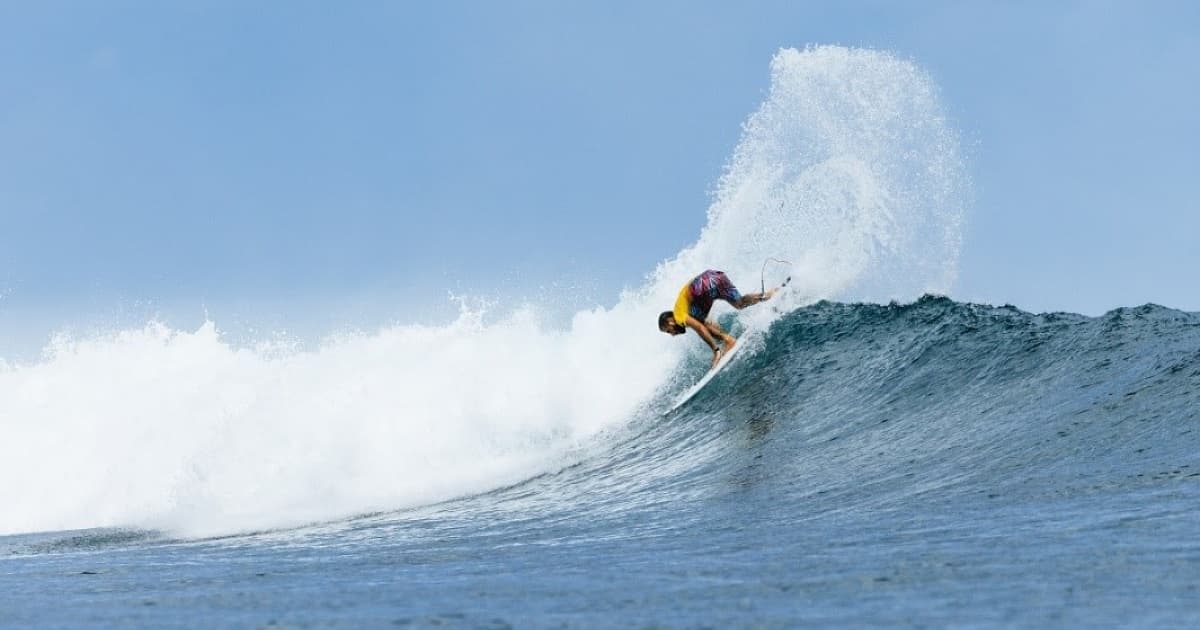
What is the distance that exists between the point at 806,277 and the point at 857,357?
118 inches

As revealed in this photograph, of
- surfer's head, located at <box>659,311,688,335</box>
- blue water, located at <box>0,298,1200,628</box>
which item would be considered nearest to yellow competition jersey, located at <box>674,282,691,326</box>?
surfer's head, located at <box>659,311,688,335</box>

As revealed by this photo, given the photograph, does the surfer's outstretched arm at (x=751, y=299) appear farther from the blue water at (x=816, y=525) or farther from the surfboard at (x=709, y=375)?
the blue water at (x=816, y=525)

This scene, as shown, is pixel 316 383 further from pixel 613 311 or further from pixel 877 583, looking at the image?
pixel 877 583

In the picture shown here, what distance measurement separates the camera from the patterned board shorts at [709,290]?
14914 millimetres

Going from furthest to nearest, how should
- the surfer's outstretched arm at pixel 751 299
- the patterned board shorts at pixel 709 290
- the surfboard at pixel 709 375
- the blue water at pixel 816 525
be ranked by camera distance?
the surfer's outstretched arm at pixel 751 299 → the patterned board shorts at pixel 709 290 → the surfboard at pixel 709 375 → the blue water at pixel 816 525

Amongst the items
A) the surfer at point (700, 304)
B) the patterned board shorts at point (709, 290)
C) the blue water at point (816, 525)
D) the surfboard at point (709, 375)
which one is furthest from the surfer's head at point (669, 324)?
the blue water at point (816, 525)

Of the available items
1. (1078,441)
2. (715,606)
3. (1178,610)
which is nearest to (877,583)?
(715,606)

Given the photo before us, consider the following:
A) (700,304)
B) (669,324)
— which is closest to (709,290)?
A: (700,304)

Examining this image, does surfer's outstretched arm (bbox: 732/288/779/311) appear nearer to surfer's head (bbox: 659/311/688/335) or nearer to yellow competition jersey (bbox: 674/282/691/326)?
yellow competition jersey (bbox: 674/282/691/326)

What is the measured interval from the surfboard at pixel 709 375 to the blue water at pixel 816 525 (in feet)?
Result: 1.05

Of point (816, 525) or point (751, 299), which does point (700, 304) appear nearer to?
point (751, 299)

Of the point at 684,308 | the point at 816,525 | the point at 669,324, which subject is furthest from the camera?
the point at 684,308

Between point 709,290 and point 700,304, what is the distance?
0.28m

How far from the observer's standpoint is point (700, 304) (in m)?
15.1
